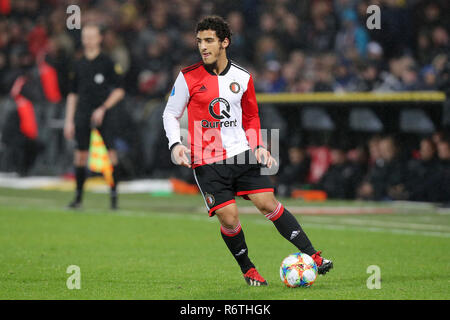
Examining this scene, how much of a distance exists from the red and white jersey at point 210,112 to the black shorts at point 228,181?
8 cm

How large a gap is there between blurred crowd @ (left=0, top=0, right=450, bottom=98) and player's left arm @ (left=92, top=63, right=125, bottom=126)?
4216 mm

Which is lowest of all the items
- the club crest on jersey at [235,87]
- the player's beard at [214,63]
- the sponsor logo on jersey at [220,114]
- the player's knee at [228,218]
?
the player's knee at [228,218]

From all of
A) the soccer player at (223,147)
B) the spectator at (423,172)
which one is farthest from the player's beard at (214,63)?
the spectator at (423,172)

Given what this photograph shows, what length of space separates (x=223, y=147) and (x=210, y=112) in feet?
0.96

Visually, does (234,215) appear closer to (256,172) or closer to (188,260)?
(256,172)

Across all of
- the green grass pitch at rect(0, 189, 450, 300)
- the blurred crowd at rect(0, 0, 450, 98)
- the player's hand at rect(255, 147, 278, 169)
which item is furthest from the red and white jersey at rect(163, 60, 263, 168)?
the blurred crowd at rect(0, 0, 450, 98)

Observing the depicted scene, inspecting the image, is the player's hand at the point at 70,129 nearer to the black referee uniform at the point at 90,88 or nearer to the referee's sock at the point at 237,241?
the black referee uniform at the point at 90,88

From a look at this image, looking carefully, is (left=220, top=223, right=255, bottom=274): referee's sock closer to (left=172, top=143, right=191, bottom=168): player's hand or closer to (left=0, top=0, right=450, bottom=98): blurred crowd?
(left=172, top=143, right=191, bottom=168): player's hand

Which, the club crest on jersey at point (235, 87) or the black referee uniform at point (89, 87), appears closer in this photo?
the club crest on jersey at point (235, 87)

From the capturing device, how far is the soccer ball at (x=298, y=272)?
22.7ft

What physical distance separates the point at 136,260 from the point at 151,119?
10.9m

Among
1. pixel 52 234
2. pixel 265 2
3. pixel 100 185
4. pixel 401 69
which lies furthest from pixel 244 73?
pixel 265 2

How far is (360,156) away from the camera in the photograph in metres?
16.3
